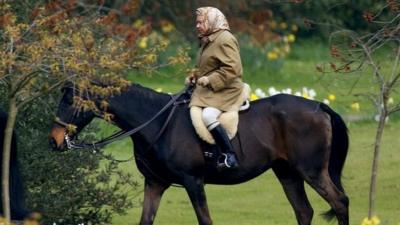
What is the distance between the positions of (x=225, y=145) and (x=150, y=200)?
2.89ft

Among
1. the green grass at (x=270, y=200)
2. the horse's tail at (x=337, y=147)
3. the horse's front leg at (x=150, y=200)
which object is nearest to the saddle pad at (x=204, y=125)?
the horse's front leg at (x=150, y=200)

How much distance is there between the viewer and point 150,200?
12969 mm

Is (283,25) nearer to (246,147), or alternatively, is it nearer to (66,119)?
(246,147)

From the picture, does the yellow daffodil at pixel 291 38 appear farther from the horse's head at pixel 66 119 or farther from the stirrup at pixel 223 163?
the horse's head at pixel 66 119

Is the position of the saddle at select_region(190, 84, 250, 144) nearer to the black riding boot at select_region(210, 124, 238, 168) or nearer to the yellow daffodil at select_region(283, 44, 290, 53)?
the black riding boot at select_region(210, 124, 238, 168)

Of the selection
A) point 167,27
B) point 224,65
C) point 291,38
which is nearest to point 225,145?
point 224,65

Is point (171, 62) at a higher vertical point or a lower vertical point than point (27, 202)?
higher

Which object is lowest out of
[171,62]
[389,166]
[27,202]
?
[389,166]

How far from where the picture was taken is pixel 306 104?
13.5 m

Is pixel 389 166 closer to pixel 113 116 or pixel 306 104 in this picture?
pixel 306 104

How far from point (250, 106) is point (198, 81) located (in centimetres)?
79

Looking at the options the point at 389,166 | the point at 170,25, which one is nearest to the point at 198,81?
the point at 389,166

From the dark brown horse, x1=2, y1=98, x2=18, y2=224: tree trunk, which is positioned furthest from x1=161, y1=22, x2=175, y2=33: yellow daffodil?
x1=2, y1=98, x2=18, y2=224: tree trunk

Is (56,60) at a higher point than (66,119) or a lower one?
higher
